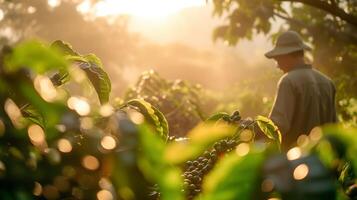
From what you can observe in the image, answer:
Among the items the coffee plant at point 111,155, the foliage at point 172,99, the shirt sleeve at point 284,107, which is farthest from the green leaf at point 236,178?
the foliage at point 172,99

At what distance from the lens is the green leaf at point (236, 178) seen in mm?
723

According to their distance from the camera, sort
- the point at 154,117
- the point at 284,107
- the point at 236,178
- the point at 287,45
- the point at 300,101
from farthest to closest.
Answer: the point at 287,45
the point at 300,101
the point at 284,107
the point at 154,117
the point at 236,178

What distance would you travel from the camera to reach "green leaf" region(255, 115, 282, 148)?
1440 millimetres

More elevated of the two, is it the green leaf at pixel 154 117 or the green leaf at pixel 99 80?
the green leaf at pixel 99 80

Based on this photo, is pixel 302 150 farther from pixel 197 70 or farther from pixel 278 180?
pixel 197 70

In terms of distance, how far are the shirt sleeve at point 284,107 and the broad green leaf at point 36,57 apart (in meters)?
3.97

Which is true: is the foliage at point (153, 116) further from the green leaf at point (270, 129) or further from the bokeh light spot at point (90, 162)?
the bokeh light spot at point (90, 162)

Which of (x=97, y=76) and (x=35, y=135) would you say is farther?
(x=97, y=76)

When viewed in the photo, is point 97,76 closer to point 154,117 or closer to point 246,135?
point 154,117

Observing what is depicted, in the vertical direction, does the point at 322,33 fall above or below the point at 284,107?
above

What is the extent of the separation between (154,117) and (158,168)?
1.59 feet

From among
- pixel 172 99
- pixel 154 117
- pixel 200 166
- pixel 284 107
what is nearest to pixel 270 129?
pixel 200 166

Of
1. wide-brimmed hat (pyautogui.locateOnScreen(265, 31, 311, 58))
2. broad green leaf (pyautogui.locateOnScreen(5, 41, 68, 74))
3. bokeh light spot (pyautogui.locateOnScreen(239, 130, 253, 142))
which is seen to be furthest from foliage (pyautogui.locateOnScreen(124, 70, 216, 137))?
broad green leaf (pyautogui.locateOnScreen(5, 41, 68, 74))

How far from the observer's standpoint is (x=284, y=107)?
190 inches
